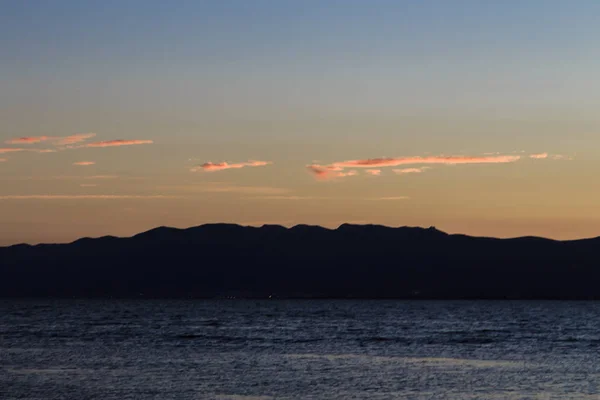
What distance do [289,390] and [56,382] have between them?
14.1 metres

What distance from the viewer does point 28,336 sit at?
346 feet

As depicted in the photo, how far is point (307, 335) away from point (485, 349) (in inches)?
1036

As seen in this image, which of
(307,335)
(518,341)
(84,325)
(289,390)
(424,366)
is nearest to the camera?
(289,390)

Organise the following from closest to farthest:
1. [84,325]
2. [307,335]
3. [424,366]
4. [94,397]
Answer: [94,397]
[424,366]
[307,335]
[84,325]

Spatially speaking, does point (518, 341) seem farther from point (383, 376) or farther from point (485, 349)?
point (383, 376)

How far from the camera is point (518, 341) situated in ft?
342

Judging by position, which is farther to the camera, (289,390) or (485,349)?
(485,349)

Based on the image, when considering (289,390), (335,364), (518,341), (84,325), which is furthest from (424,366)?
(84,325)

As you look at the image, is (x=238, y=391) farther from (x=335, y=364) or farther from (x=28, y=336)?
(x=28, y=336)

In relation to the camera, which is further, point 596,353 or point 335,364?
point 596,353

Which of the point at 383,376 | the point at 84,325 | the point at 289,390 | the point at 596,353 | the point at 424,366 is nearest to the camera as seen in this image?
the point at 289,390

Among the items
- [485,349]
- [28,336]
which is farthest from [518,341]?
[28,336]

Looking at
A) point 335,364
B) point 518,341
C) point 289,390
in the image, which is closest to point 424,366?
point 335,364

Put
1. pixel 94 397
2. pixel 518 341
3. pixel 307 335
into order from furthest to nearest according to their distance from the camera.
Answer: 1. pixel 307 335
2. pixel 518 341
3. pixel 94 397
